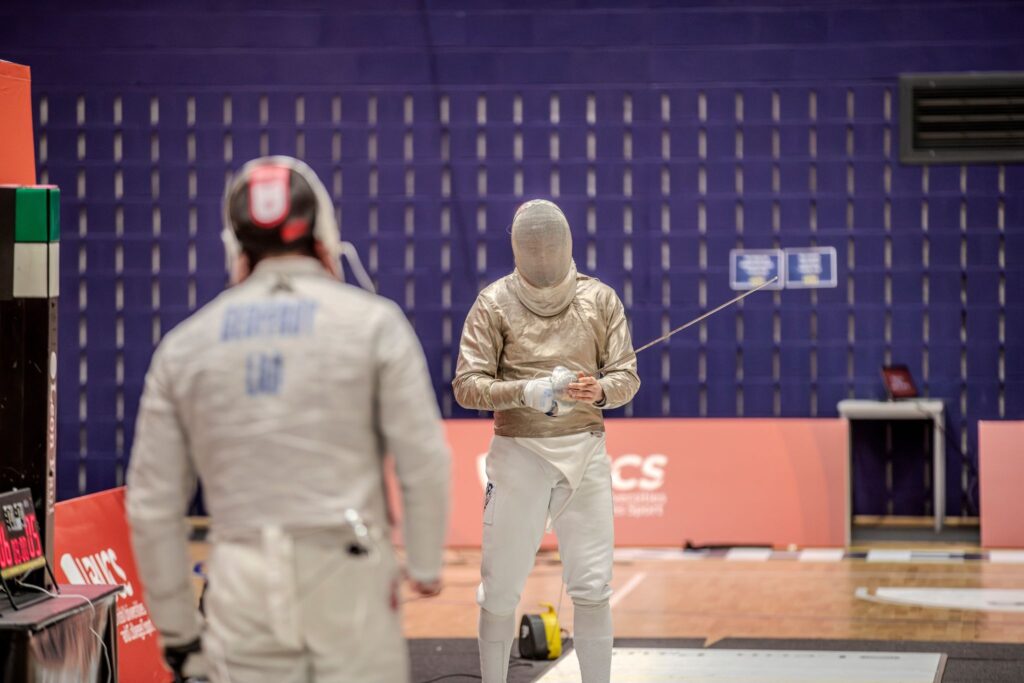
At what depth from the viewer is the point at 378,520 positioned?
249cm

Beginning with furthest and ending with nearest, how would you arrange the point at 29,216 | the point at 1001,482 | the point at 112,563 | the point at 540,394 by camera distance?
the point at 1001,482 → the point at 112,563 → the point at 540,394 → the point at 29,216

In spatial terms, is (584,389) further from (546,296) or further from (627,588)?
(627,588)

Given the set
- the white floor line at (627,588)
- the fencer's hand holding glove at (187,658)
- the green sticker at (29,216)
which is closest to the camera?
the fencer's hand holding glove at (187,658)

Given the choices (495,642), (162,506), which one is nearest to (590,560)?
(495,642)

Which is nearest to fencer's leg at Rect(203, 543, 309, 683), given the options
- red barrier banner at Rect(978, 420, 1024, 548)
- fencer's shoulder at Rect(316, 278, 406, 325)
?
fencer's shoulder at Rect(316, 278, 406, 325)

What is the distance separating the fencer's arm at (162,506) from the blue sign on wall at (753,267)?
267 inches

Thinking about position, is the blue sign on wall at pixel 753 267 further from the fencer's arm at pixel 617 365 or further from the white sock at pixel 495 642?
the white sock at pixel 495 642

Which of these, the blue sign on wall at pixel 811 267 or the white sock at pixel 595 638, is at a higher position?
the blue sign on wall at pixel 811 267

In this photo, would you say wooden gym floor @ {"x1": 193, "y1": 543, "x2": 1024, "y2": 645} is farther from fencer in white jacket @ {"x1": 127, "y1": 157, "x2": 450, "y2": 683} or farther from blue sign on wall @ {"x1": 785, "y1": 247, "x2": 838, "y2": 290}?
fencer in white jacket @ {"x1": 127, "y1": 157, "x2": 450, "y2": 683}

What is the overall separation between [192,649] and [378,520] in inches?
16.3

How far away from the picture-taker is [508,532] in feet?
13.8

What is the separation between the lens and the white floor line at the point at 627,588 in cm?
691

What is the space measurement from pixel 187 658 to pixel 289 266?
28.4 inches

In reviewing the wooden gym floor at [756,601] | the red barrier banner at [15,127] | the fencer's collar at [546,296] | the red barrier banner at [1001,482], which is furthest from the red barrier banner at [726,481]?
the red barrier banner at [15,127]
